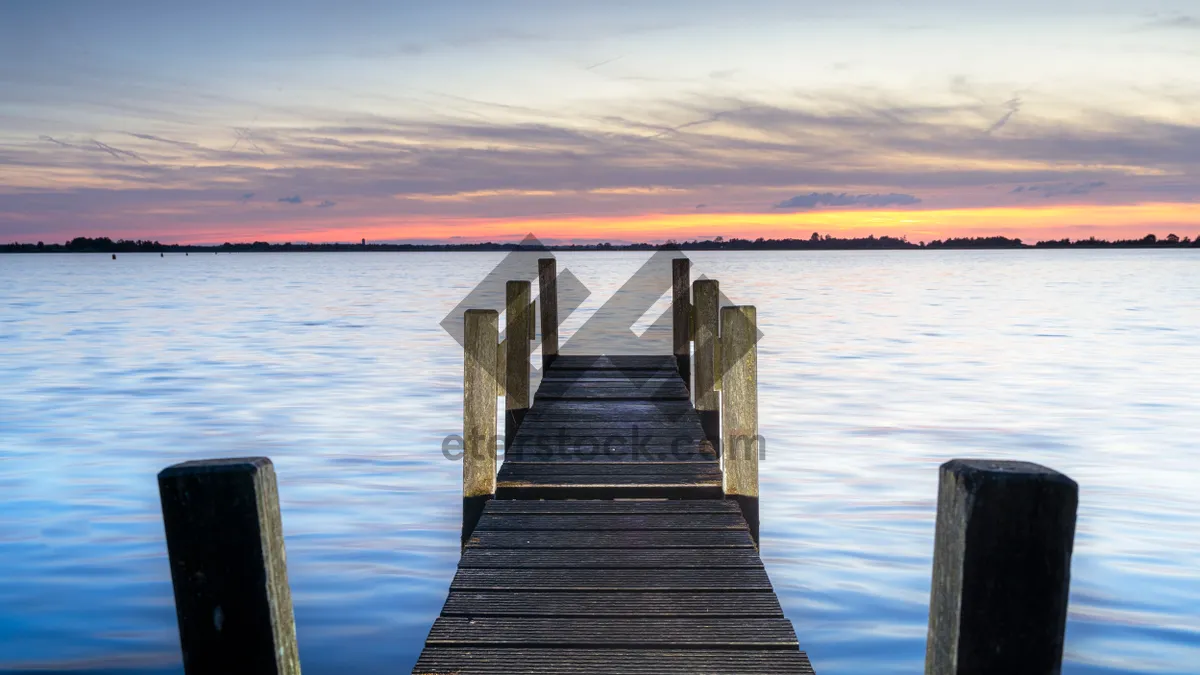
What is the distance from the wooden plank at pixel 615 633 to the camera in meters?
4.83

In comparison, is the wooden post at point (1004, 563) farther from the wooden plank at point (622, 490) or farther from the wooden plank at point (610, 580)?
the wooden plank at point (622, 490)

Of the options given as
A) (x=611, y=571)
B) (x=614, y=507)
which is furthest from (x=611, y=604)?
(x=614, y=507)

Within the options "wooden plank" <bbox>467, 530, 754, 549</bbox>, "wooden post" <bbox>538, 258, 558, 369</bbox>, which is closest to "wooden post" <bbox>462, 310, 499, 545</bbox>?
"wooden plank" <bbox>467, 530, 754, 549</bbox>

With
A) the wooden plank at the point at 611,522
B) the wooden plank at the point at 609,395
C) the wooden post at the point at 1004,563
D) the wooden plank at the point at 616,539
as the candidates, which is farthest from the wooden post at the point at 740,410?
the wooden post at the point at 1004,563

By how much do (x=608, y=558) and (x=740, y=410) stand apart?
5.98 ft

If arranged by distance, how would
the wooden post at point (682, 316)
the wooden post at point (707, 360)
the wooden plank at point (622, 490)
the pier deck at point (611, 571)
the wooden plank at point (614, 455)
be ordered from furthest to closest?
the wooden post at point (682, 316), the wooden post at point (707, 360), the wooden plank at point (614, 455), the wooden plank at point (622, 490), the pier deck at point (611, 571)

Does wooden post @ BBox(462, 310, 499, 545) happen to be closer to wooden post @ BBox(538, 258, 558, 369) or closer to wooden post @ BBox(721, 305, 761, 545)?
wooden post @ BBox(721, 305, 761, 545)

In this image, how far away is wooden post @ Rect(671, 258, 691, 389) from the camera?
13523 mm

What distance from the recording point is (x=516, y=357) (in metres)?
10.7

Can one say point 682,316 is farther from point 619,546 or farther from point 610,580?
point 610,580

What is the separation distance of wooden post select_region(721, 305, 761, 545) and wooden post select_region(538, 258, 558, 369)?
582 centimetres

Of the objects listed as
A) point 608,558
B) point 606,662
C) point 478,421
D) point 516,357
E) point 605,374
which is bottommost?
point 606,662

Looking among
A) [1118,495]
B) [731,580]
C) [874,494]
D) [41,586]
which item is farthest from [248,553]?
[1118,495]

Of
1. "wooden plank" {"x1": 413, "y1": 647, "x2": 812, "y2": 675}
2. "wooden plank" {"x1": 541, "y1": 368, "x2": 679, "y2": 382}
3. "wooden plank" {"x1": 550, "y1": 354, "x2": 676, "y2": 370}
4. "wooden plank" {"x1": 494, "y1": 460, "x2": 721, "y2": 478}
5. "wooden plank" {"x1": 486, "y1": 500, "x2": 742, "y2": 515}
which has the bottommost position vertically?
"wooden plank" {"x1": 413, "y1": 647, "x2": 812, "y2": 675}
